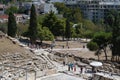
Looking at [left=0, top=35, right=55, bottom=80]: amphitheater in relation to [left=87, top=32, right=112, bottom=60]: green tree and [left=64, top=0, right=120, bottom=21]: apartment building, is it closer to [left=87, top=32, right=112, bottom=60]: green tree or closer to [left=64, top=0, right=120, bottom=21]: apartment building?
[left=87, top=32, right=112, bottom=60]: green tree

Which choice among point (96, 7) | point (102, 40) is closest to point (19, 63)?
point (102, 40)

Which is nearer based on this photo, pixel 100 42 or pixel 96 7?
pixel 100 42

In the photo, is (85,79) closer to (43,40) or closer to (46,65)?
(46,65)

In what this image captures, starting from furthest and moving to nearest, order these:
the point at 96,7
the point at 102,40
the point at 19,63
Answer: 1. the point at 96,7
2. the point at 102,40
3. the point at 19,63

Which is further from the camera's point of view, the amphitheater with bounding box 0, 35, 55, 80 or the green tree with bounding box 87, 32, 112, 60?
the green tree with bounding box 87, 32, 112, 60

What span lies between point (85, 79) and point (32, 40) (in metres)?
20.8

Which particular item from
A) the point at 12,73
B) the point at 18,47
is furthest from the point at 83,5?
the point at 12,73

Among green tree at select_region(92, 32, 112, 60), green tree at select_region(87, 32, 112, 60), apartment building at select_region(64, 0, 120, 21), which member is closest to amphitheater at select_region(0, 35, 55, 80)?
green tree at select_region(87, 32, 112, 60)

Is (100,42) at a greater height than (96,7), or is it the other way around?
(100,42)

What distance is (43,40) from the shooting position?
2270 inches

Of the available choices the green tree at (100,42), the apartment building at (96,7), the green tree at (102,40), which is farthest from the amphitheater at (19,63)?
the apartment building at (96,7)

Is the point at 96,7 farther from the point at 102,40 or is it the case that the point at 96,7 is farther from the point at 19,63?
the point at 19,63

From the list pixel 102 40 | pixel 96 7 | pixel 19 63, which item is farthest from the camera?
pixel 96 7

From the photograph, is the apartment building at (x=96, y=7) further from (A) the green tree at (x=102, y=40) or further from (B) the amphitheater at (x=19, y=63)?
(B) the amphitheater at (x=19, y=63)
